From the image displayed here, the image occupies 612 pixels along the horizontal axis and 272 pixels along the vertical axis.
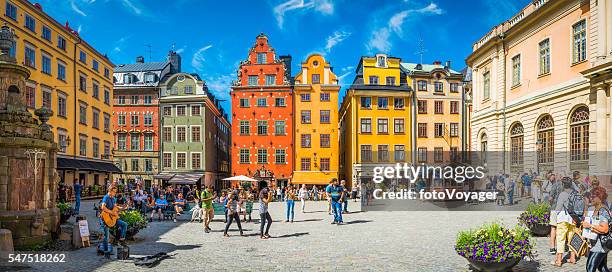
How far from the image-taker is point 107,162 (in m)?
45.4

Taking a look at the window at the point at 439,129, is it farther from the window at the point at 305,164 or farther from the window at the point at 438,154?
the window at the point at 305,164

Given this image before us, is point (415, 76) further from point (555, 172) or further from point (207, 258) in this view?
point (207, 258)

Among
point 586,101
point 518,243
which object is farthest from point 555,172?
point 518,243

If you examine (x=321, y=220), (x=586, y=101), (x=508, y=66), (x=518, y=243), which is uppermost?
(x=508, y=66)

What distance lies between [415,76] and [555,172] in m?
26.5

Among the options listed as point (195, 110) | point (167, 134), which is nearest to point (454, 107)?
point (195, 110)

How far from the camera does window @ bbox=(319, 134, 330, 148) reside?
4775 cm

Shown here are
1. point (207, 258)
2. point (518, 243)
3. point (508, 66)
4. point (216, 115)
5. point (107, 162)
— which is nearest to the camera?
point (518, 243)

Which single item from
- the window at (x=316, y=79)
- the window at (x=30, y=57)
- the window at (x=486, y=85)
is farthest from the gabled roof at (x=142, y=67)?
the window at (x=486, y=85)

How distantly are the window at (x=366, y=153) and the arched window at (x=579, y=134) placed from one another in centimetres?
2556

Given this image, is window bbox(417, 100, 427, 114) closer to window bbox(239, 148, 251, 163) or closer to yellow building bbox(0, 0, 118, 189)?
window bbox(239, 148, 251, 163)

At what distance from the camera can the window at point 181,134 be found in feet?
165

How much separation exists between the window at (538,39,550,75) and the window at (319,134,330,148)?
24941 millimetres

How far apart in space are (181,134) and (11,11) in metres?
22.3
